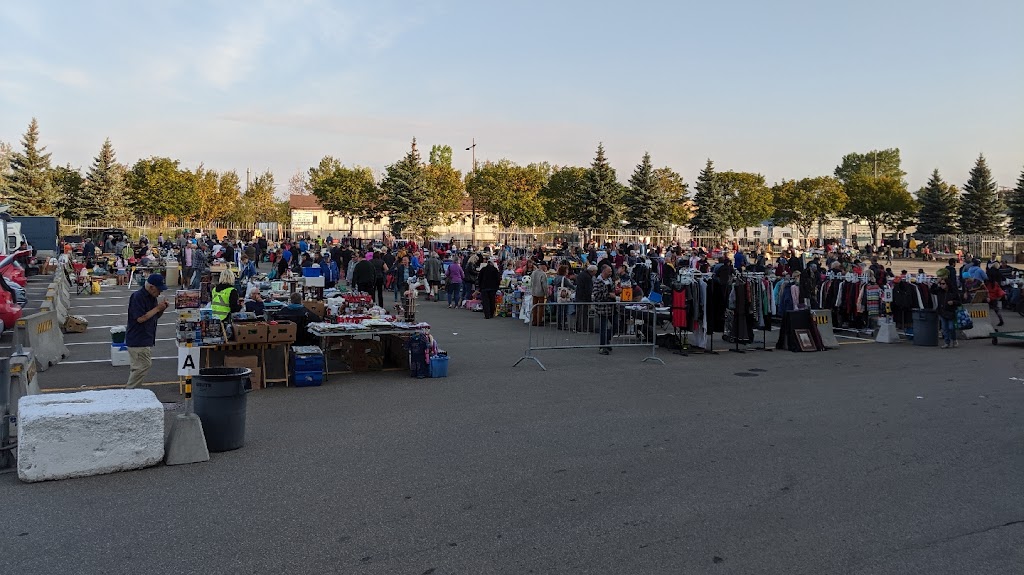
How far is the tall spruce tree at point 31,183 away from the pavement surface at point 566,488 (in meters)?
61.9

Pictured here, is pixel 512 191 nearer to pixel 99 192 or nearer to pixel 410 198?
pixel 410 198

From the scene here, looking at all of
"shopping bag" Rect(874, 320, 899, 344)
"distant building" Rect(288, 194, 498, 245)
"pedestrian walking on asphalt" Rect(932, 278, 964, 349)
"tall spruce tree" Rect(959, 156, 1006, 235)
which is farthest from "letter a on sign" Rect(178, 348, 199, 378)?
"distant building" Rect(288, 194, 498, 245)

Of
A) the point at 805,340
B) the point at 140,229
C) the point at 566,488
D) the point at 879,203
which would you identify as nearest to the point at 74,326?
the point at 566,488

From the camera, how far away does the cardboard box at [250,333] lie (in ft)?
36.1

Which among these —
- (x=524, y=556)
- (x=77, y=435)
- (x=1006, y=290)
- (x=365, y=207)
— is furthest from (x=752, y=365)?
(x=365, y=207)

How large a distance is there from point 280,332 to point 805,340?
10.7 meters

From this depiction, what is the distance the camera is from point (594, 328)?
707 inches

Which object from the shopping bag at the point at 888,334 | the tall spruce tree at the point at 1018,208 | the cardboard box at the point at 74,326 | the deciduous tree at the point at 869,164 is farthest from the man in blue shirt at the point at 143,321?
the deciduous tree at the point at 869,164

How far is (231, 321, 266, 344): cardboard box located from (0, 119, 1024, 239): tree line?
169 feet

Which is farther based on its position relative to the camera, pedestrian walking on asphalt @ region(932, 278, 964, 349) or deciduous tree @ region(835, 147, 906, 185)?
deciduous tree @ region(835, 147, 906, 185)

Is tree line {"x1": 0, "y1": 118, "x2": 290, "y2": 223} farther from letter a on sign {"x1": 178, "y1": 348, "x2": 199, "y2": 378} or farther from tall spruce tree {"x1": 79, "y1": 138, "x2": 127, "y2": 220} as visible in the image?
letter a on sign {"x1": 178, "y1": 348, "x2": 199, "y2": 378}

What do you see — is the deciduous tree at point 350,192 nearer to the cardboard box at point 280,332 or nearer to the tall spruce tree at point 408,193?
the tall spruce tree at point 408,193

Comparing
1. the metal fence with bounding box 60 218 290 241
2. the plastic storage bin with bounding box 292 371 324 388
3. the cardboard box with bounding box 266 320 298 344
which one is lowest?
the plastic storage bin with bounding box 292 371 324 388

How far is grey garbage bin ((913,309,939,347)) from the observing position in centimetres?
1633
